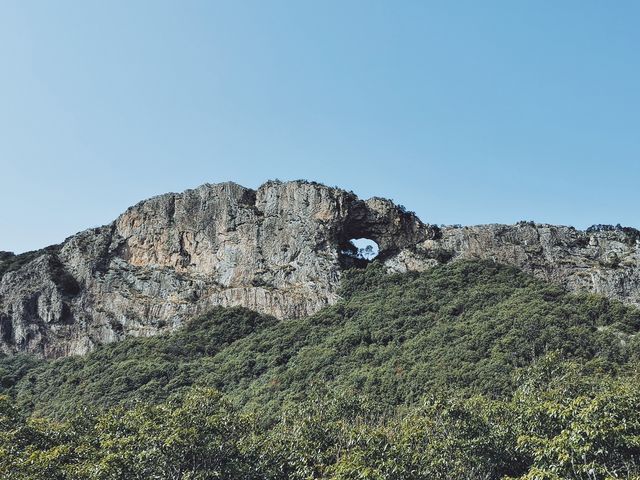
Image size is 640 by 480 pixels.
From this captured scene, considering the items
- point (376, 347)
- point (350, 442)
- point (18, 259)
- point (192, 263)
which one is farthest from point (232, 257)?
point (350, 442)

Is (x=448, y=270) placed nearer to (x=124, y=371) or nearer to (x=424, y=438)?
(x=124, y=371)

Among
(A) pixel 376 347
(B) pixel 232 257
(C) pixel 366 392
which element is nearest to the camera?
(C) pixel 366 392

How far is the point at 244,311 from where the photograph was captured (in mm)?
87625

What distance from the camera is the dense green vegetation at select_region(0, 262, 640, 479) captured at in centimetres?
2812

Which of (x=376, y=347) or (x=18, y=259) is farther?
(x=18, y=259)

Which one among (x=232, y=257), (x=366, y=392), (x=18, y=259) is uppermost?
(x=18, y=259)

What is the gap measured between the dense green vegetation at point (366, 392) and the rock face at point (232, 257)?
14.5 ft

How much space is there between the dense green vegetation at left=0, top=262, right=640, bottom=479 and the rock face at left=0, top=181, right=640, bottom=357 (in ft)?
14.5

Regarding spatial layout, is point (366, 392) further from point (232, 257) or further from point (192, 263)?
point (192, 263)

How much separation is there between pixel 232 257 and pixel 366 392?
44.9m

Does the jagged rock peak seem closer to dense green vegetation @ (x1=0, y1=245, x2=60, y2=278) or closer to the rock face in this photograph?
the rock face

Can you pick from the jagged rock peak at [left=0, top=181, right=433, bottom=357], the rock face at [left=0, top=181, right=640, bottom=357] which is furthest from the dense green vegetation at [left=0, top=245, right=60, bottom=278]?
the jagged rock peak at [left=0, top=181, right=433, bottom=357]

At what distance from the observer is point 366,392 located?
55.5 metres

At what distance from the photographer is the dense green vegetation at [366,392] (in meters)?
28.1
